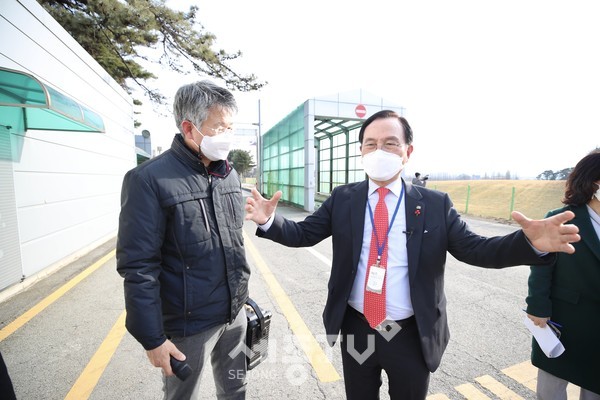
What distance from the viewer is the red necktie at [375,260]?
1.55 meters

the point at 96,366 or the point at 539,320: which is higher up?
the point at 539,320

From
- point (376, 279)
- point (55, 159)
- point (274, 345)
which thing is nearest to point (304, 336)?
point (274, 345)

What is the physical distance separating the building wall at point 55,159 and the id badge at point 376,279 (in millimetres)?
4994

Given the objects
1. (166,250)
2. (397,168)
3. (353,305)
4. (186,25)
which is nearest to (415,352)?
(353,305)

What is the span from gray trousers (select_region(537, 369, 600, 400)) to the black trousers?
81cm

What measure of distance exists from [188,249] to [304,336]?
77.7 inches

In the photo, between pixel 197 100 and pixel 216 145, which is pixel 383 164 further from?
pixel 197 100

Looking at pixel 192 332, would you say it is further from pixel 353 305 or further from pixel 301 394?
pixel 301 394

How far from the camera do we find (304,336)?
9.68 feet

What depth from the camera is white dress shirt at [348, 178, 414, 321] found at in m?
1.54

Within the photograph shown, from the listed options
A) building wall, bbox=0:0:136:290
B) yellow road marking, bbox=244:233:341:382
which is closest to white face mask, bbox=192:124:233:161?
yellow road marking, bbox=244:233:341:382

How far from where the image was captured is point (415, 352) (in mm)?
1510

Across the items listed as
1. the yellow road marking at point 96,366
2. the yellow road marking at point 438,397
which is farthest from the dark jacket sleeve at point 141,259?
the yellow road marking at point 438,397

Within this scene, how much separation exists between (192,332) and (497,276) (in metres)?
5.05
